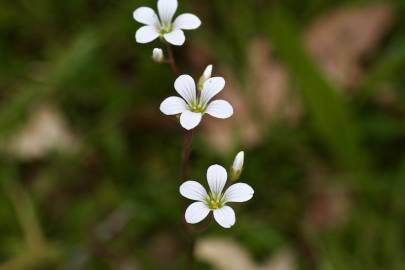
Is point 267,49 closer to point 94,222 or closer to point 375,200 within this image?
point 375,200

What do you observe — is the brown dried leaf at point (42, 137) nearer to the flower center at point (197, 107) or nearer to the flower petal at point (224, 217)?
the flower center at point (197, 107)

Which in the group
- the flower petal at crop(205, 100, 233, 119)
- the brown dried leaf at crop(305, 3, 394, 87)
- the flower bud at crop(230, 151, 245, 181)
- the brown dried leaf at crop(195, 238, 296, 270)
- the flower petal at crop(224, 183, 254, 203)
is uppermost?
the brown dried leaf at crop(305, 3, 394, 87)

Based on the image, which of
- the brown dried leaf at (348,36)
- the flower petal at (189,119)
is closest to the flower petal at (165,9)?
the flower petal at (189,119)

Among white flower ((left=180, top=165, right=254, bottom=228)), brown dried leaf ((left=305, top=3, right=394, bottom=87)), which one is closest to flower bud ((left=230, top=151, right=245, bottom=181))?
white flower ((left=180, top=165, right=254, bottom=228))

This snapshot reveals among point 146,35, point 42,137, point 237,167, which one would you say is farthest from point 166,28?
point 42,137

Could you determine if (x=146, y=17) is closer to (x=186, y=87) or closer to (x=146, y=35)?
(x=146, y=35)

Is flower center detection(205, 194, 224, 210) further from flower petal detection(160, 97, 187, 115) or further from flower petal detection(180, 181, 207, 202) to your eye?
flower petal detection(160, 97, 187, 115)

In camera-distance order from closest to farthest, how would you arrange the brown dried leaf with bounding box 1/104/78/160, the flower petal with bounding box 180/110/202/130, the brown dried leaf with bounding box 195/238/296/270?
1. the flower petal with bounding box 180/110/202/130
2. the brown dried leaf with bounding box 195/238/296/270
3. the brown dried leaf with bounding box 1/104/78/160

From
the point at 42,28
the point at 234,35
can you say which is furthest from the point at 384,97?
the point at 42,28

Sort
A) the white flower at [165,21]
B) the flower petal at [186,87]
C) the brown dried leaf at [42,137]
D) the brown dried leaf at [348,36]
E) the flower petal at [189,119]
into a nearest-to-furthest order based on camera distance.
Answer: the flower petal at [189,119]
the flower petal at [186,87]
the white flower at [165,21]
the brown dried leaf at [42,137]
the brown dried leaf at [348,36]
